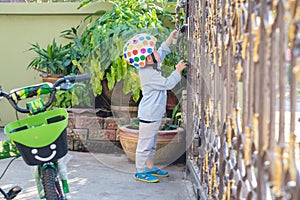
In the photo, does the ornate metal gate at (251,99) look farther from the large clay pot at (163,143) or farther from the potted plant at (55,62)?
the potted plant at (55,62)

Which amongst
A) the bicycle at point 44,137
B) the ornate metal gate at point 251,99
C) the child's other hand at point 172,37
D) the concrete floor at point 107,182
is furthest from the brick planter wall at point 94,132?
the bicycle at point 44,137

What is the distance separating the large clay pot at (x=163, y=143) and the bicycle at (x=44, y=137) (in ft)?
5.86

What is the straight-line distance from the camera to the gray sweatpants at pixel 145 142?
165 inches

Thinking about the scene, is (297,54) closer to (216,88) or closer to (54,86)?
(216,88)

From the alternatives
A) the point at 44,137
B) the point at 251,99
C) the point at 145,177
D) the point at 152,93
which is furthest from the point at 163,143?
the point at 251,99

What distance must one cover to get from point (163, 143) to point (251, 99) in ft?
9.36

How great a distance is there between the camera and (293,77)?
4.33ft

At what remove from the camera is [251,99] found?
173cm

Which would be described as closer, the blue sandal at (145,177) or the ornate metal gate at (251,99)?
the ornate metal gate at (251,99)

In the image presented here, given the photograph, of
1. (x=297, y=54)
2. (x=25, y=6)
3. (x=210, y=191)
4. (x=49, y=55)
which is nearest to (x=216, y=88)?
(x=210, y=191)

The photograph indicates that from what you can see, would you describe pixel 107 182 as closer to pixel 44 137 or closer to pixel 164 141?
pixel 164 141

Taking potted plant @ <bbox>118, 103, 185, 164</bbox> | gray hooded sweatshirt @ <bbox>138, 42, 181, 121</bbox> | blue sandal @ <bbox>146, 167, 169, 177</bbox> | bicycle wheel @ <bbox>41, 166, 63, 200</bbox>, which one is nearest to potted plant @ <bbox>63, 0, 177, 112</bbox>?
potted plant @ <bbox>118, 103, 185, 164</bbox>

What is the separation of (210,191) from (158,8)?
9.46ft

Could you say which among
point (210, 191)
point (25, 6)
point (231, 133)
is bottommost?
point (210, 191)
